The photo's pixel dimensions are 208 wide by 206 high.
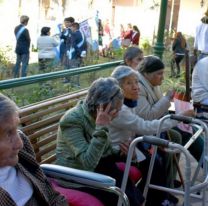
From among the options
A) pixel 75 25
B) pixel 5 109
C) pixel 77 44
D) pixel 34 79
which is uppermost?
pixel 5 109

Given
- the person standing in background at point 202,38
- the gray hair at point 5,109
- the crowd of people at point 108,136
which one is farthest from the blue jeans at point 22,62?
the gray hair at point 5,109

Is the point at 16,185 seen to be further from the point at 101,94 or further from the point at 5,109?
the point at 101,94

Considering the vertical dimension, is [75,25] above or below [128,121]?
above

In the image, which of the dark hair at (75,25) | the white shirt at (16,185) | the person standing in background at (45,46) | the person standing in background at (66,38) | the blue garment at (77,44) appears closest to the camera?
the white shirt at (16,185)

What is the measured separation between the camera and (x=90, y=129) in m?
2.67

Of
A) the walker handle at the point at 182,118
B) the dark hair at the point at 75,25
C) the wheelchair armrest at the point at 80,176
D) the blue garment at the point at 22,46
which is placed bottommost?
the blue garment at the point at 22,46

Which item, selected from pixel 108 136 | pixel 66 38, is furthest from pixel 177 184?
pixel 66 38

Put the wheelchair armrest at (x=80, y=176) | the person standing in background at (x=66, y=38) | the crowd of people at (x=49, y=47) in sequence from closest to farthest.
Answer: the wheelchair armrest at (x=80, y=176) < the crowd of people at (x=49, y=47) < the person standing in background at (x=66, y=38)

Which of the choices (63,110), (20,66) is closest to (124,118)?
(63,110)

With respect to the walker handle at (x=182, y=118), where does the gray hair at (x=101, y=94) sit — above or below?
above

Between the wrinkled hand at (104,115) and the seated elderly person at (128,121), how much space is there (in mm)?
470

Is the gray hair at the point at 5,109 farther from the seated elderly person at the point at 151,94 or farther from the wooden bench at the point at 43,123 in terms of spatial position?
the seated elderly person at the point at 151,94

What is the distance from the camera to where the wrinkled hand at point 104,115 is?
257cm

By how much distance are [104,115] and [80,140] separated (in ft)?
0.68
